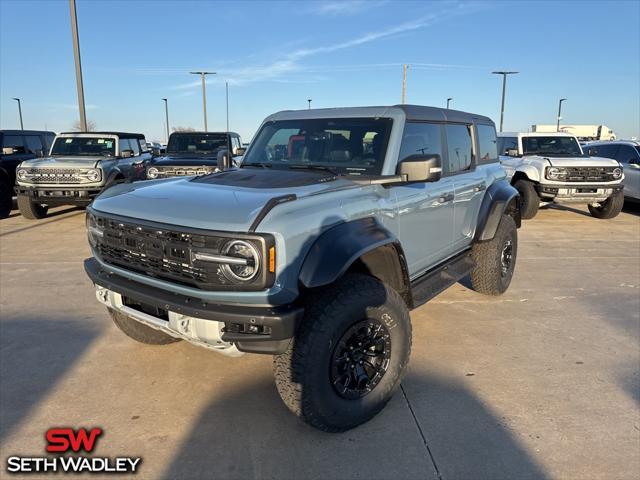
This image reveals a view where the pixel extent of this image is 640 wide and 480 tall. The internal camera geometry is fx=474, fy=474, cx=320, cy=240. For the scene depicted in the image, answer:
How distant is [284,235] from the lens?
2.43 meters

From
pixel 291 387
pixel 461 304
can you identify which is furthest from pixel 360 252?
pixel 461 304

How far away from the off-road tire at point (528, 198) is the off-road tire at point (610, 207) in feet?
5.35

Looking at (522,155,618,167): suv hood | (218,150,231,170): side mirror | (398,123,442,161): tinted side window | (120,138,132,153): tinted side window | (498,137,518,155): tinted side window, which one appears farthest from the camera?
(498,137,518,155): tinted side window

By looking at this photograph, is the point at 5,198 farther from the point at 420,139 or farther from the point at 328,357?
the point at 328,357

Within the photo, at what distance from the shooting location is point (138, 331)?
12.3 ft

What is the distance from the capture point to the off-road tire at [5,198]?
1049 centimetres

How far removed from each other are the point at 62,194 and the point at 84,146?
1.70 meters

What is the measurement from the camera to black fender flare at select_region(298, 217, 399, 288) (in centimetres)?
250

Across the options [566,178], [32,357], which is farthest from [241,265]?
[566,178]

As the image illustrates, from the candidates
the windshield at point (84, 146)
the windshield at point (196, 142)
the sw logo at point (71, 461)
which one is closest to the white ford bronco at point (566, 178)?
the windshield at point (196, 142)

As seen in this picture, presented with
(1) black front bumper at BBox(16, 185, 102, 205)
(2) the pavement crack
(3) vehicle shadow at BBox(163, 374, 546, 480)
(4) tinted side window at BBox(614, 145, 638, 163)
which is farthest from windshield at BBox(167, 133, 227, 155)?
(4) tinted side window at BBox(614, 145, 638, 163)

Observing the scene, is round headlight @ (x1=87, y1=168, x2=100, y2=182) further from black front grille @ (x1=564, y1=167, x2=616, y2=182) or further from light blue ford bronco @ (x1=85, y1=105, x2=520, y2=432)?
black front grille @ (x1=564, y1=167, x2=616, y2=182)

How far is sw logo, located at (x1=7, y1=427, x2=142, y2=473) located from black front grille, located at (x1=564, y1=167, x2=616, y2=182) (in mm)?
10164

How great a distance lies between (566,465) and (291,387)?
1520mm
